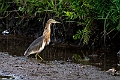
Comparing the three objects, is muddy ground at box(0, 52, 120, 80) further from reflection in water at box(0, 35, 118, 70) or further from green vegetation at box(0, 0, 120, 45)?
green vegetation at box(0, 0, 120, 45)

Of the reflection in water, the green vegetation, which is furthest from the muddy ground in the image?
the green vegetation

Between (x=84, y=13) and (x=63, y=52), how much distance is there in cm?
125

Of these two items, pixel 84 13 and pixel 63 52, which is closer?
pixel 84 13

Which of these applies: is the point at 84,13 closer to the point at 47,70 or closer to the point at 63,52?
the point at 63,52

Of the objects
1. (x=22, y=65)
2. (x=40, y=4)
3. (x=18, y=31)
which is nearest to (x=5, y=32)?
(x=18, y=31)

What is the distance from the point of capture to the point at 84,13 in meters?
9.96

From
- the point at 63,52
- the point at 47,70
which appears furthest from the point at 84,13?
the point at 47,70

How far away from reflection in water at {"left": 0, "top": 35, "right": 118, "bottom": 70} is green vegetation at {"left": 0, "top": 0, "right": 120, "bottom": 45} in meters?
0.35

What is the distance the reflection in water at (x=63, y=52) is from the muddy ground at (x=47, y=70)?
0.50 m

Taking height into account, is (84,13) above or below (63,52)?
above

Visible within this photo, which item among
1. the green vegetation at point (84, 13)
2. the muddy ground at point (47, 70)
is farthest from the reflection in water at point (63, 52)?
the muddy ground at point (47, 70)

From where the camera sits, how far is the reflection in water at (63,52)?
945 cm

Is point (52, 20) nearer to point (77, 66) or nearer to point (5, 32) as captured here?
point (77, 66)

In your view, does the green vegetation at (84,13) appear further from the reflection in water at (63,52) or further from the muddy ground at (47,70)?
the muddy ground at (47,70)
